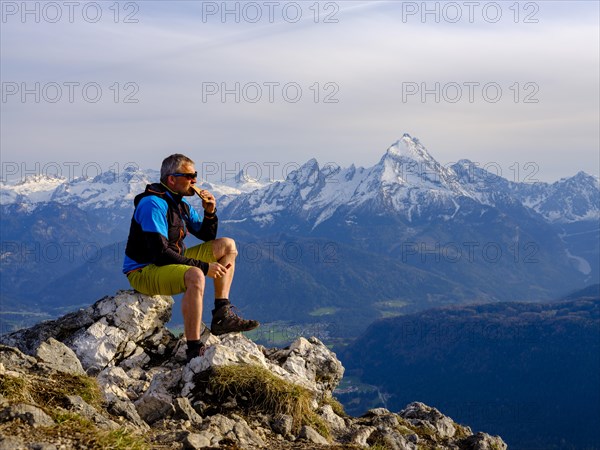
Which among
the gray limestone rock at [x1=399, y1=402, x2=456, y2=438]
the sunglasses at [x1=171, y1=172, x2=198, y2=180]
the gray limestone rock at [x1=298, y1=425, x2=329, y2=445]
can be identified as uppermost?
the sunglasses at [x1=171, y1=172, x2=198, y2=180]

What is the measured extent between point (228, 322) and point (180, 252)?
222 cm

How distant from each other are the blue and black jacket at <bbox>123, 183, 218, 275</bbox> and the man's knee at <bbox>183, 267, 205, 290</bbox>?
1.29 feet

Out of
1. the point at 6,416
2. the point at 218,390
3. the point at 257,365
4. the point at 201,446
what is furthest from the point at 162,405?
the point at 6,416

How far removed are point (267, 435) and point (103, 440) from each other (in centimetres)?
396

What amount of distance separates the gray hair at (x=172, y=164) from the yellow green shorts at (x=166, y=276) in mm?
2056

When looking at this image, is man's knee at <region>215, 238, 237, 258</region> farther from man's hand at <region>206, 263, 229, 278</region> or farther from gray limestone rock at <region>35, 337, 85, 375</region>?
gray limestone rock at <region>35, 337, 85, 375</region>

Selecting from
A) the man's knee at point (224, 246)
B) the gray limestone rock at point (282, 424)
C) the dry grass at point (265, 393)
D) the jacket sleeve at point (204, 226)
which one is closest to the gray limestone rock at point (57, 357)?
the dry grass at point (265, 393)

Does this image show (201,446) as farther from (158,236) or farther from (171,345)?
(171,345)

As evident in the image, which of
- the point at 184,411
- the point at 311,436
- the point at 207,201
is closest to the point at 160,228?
the point at 207,201

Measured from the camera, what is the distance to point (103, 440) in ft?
29.1

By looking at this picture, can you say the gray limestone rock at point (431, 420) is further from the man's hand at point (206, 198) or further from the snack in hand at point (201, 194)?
the snack in hand at point (201, 194)

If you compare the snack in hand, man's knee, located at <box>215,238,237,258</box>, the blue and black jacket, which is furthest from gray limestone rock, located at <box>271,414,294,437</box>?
the snack in hand

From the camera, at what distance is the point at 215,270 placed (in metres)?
15.3

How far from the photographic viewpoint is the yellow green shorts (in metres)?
14.9
